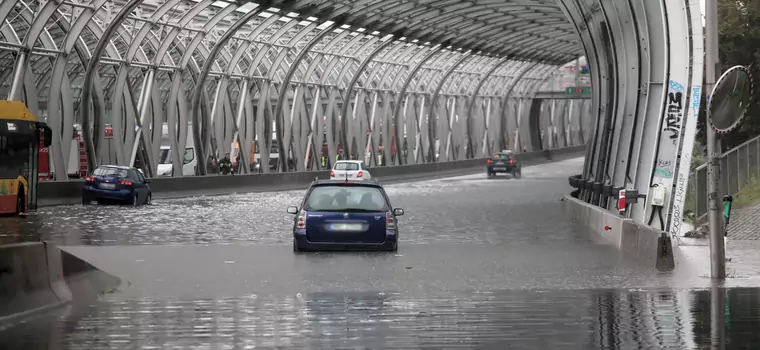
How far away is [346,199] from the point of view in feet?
68.8

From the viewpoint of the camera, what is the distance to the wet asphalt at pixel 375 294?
10680 millimetres

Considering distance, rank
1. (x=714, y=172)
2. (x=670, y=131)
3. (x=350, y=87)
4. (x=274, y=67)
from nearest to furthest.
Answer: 1. (x=714, y=172)
2. (x=670, y=131)
3. (x=274, y=67)
4. (x=350, y=87)

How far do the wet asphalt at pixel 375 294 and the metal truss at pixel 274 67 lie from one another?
48.4 feet

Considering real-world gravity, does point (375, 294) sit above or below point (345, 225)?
below

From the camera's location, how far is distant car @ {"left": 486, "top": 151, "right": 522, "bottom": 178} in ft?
254

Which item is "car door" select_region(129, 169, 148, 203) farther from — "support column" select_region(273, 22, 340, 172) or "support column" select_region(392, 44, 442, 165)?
"support column" select_region(392, 44, 442, 165)

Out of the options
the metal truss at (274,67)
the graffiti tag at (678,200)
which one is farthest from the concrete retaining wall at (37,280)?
the metal truss at (274,67)

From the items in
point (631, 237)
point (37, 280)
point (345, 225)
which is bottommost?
point (631, 237)

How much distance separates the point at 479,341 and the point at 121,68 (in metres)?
36.7

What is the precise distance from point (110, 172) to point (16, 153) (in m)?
10.9

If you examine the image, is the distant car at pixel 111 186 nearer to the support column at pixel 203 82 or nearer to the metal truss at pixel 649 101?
the support column at pixel 203 82

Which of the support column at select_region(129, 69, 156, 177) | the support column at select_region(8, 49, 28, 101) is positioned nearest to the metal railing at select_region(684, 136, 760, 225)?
the support column at select_region(8, 49, 28, 101)

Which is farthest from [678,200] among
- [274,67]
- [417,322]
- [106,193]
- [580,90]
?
[580,90]

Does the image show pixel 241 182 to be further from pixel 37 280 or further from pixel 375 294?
pixel 37 280
